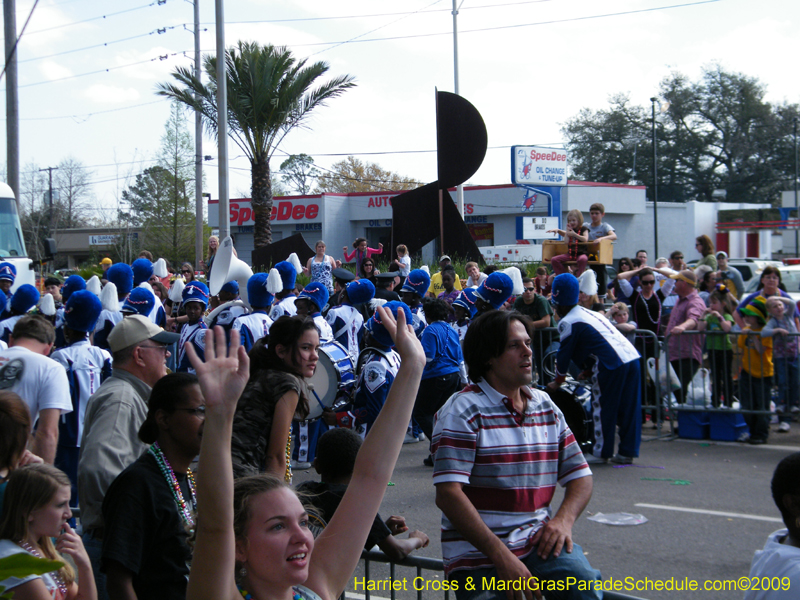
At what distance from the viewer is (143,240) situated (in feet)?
144

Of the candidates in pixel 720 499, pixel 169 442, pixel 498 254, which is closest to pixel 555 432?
pixel 169 442

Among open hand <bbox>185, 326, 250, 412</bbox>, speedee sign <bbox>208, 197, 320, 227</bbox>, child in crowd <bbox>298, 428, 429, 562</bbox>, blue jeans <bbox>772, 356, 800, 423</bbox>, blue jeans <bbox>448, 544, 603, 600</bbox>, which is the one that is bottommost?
blue jeans <bbox>772, 356, 800, 423</bbox>

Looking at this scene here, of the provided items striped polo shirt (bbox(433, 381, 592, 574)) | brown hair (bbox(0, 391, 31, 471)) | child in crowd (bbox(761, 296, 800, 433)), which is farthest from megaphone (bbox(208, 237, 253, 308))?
striped polo shirt (bbox(433, 381, 592, 574))

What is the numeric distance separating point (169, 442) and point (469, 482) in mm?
1153

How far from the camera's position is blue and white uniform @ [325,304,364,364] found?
350 inches

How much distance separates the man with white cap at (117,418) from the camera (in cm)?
305

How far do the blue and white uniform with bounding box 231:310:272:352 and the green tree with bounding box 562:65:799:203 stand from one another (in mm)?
59272

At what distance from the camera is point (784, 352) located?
8.94m

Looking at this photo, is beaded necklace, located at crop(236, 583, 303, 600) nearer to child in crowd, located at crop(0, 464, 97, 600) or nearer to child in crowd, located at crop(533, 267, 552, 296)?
child in crowd, located at crop(0, 464, 97, 600)

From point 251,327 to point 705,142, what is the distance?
65.3 meters

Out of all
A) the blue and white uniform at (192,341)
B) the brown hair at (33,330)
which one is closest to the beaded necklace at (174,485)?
the brown hair at (33,330)

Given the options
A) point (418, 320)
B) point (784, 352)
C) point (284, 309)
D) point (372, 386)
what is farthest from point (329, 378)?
point (784, 352)

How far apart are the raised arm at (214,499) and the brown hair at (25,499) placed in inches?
45.4

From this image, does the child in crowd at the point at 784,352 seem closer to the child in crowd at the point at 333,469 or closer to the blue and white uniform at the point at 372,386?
the blue and white uniform at the point at 372,386
